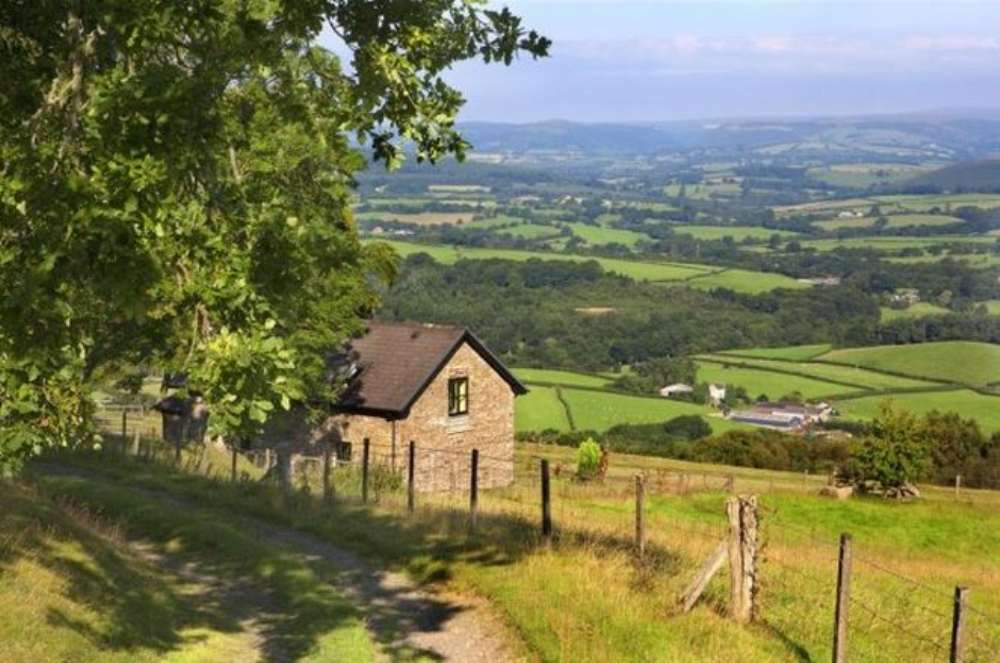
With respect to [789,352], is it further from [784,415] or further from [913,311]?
[913,311]

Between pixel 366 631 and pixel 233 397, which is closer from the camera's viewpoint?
pixel 233 397

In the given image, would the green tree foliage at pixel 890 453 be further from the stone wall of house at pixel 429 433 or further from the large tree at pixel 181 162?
the large tree at pixel 181 162

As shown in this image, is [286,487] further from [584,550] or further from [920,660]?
[920,660]

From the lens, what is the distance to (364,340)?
48.4m

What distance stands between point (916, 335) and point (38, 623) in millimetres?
155996

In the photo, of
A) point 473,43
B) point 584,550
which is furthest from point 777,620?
point 473,43

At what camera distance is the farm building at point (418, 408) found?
145ft

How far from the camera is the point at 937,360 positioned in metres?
122

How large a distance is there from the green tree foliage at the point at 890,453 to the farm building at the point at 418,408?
17.3 m

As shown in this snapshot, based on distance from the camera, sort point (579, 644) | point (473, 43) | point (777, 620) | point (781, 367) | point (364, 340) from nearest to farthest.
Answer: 1. point (473, 43)
2. point (579, 644)
3. point (777, 620)
4. point (364, 340)
5. point (781, 367)

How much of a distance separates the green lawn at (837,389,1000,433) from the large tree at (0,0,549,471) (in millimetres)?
88292

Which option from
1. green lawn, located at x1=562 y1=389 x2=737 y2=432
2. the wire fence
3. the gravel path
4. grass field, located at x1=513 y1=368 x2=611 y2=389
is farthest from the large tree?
grass field, located at x1=513 y1=368 x2=611 y2=389

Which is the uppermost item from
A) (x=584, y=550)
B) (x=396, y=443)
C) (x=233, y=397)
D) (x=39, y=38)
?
(x=39, y=38)

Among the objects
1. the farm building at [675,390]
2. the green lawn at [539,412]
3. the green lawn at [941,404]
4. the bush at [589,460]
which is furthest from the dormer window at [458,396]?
the farm building at [675,390]
